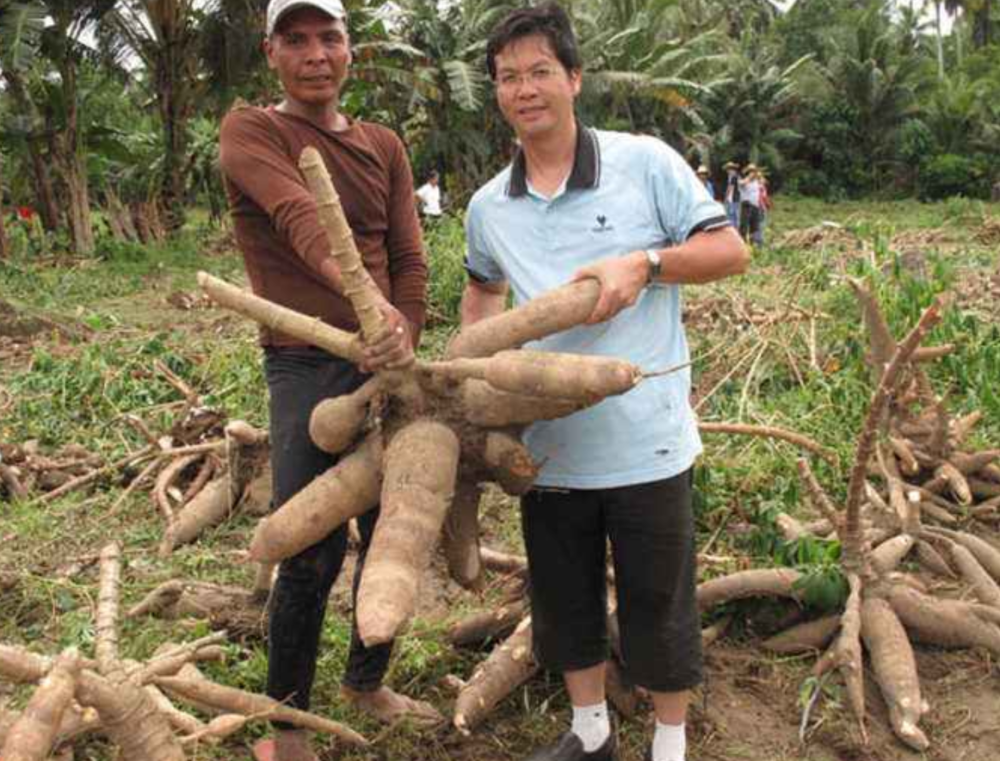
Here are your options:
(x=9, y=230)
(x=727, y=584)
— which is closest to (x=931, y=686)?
(x=727, y=584)

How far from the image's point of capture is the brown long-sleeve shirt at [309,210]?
202cm

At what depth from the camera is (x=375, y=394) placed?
1.99 meters

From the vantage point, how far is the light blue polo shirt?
2037 mm

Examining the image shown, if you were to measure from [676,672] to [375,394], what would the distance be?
0.87 meters

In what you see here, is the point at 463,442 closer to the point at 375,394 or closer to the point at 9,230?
the point at 375,394

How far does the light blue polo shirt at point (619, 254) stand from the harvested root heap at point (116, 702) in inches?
30.5

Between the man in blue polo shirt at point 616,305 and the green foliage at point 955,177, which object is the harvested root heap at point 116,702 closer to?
the man in blue polo shirt at point 616,305

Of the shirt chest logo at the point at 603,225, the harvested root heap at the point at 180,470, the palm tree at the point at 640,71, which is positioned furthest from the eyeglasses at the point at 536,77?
the palm tree at the point at 640,71

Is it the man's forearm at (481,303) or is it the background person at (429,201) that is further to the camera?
the background person at (429,201)

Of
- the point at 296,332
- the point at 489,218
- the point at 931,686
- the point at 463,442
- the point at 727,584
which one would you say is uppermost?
the point at 489,218

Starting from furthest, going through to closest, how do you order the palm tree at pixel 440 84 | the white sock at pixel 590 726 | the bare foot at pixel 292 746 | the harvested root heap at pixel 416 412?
the palm tree at pixel 440 84
the white sock at pixel 590 726
the bare foot at pixel 292 746
the harvested root heap at pixel 416 412

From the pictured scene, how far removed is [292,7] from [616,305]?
0.89 meters

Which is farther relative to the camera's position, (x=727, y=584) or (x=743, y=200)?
(x=743, y=200)

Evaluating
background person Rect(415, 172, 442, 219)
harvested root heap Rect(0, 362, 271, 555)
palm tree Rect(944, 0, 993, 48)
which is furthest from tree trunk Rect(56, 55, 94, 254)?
palm tree Rect(944, 0, 993, 48)
